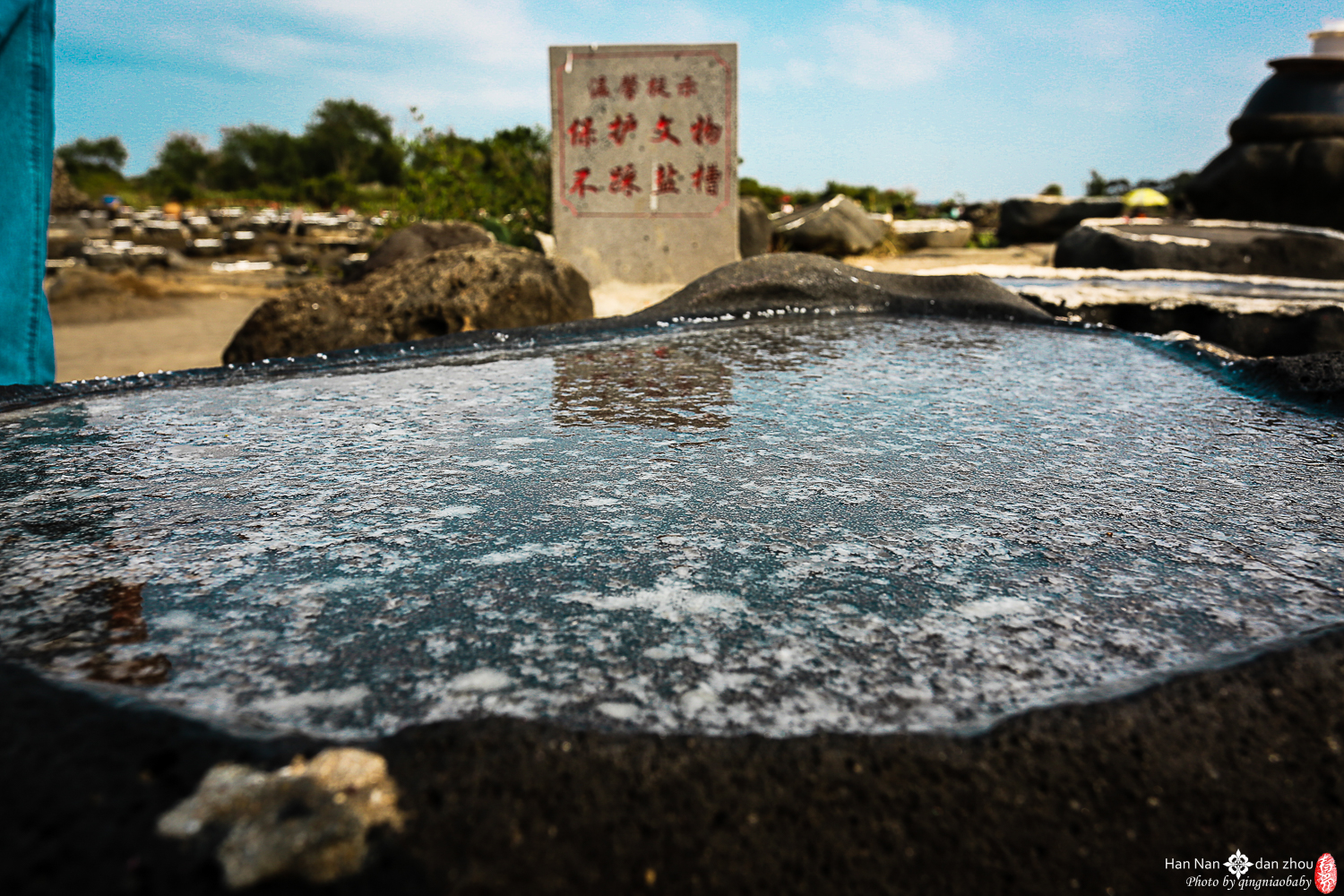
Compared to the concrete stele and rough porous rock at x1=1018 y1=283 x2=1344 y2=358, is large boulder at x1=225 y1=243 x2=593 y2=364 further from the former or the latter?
the concrete stele

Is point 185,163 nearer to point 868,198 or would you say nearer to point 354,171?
point 354,171

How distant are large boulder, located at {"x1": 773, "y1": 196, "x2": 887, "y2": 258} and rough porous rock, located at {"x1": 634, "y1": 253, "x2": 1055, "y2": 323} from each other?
236 inches

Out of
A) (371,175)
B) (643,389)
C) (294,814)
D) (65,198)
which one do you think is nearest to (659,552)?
(294,814)

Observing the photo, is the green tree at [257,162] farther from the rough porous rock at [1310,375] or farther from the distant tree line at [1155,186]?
the rough porous rock at [1310,375]

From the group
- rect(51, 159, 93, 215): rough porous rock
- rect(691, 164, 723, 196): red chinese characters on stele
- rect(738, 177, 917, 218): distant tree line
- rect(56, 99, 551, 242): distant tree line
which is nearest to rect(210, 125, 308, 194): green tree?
rect(56, 99, 551, 242): distant tree line

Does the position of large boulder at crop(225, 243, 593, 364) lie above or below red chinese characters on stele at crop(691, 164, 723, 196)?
below

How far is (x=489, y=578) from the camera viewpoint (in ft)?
3.28

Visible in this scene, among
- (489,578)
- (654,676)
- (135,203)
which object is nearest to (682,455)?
(489,578)

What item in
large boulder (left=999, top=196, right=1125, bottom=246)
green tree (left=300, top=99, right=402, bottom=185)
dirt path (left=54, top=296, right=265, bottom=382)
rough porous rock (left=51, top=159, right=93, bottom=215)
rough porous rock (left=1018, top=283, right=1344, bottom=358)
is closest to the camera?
rough porous rock (left=1018, top=283, right=1344, bottom=358)

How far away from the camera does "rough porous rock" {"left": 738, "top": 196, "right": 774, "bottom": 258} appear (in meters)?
7.73

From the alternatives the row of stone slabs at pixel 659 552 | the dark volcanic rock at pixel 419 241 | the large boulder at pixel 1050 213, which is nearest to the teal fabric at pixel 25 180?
the row of stone slabs at pixel 659 552

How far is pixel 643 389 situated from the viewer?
2023mm

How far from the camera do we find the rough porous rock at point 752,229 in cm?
773

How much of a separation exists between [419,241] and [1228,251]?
5.08m
